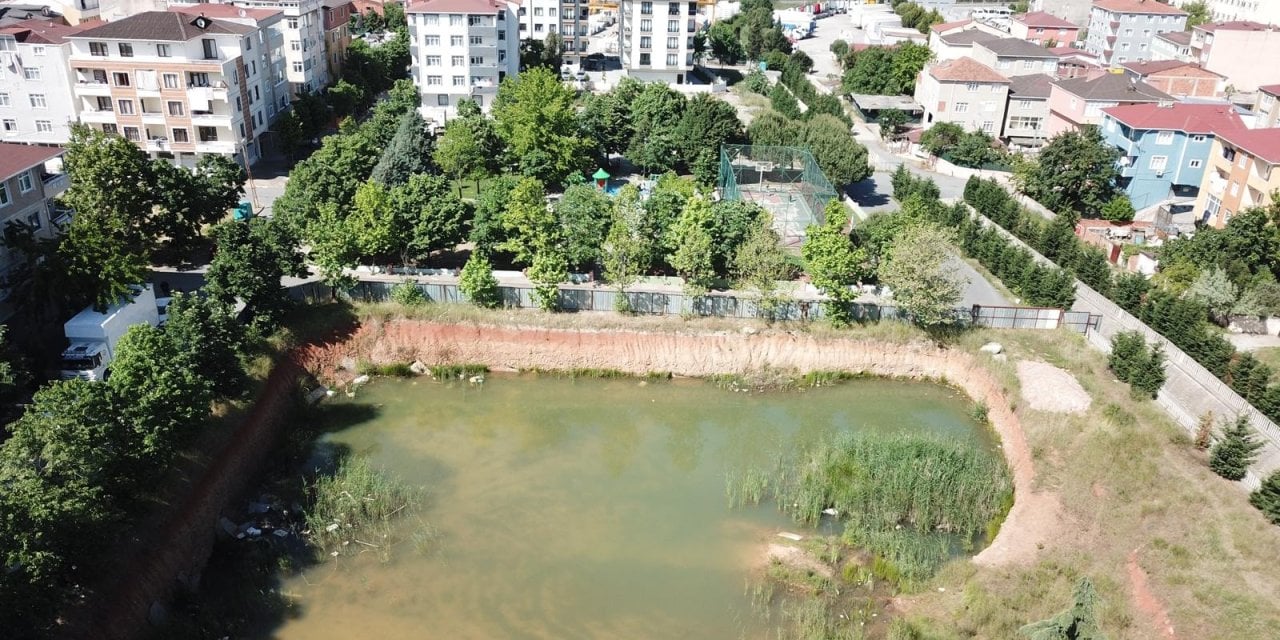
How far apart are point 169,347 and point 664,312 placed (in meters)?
19.1

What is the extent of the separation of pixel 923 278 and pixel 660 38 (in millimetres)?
48734

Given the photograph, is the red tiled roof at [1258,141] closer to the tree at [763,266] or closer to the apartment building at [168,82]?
the tree at [763,266]

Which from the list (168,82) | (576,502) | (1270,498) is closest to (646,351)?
(576,502)

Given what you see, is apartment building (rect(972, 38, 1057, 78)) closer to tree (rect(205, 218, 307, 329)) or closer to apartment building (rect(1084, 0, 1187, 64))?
apartment building (rect(1084, 0, 1187, 64))

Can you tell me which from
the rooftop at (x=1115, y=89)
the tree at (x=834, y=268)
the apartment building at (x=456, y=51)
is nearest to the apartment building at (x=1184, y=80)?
the rooftop at (x=1115, y=89)

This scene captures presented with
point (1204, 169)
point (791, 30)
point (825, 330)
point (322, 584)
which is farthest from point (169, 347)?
point (791, 30)

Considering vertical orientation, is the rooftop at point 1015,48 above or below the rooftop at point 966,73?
above

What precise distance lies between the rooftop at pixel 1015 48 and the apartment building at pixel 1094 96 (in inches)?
379

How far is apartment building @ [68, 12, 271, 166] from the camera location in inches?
1962

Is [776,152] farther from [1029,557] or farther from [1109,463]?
[1029,557]

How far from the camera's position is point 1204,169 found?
50188mm

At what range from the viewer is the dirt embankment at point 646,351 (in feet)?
122

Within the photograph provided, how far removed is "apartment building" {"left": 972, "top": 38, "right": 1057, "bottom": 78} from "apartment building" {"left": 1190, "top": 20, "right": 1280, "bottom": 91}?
14307mm

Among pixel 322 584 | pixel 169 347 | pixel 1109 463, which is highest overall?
pixel 169 347
